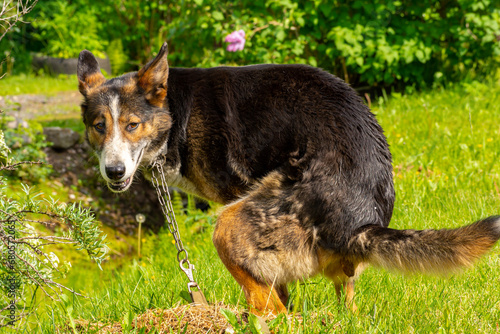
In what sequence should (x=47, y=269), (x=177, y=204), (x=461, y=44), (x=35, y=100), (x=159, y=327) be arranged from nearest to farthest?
1. (x=159, y=327)
2. (x=47, y=269)
3. (x=177, y=204)
4. (x=461, y=44)
5. (x=35, y=100)

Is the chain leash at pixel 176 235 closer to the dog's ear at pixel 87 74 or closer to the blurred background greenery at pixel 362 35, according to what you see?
the dog's ear at pixel 87 74

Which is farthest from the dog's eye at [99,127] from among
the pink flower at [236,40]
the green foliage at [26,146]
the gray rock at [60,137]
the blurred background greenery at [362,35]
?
the gray rock at [60,137]

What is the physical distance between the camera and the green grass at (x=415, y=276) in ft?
8.77

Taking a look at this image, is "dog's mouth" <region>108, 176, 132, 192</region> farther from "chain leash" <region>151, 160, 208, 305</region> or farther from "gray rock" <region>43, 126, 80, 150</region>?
"gray rock" <region>43, 126, 80, 150</region>

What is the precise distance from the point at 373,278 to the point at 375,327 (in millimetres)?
865

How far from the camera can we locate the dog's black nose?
3.20 metres

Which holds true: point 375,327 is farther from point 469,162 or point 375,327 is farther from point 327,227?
point 469,162

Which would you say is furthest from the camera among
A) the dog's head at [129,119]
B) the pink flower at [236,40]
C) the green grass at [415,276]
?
the pink flower at [236,40]

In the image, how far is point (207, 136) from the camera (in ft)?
10.9

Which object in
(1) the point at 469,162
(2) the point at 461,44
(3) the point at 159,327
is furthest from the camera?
(2) the point at 461,44

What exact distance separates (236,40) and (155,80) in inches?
120

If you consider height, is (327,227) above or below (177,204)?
above

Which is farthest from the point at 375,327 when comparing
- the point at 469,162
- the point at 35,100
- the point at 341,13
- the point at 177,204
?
the point at 35,100

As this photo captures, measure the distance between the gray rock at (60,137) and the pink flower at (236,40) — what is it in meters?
2.68
